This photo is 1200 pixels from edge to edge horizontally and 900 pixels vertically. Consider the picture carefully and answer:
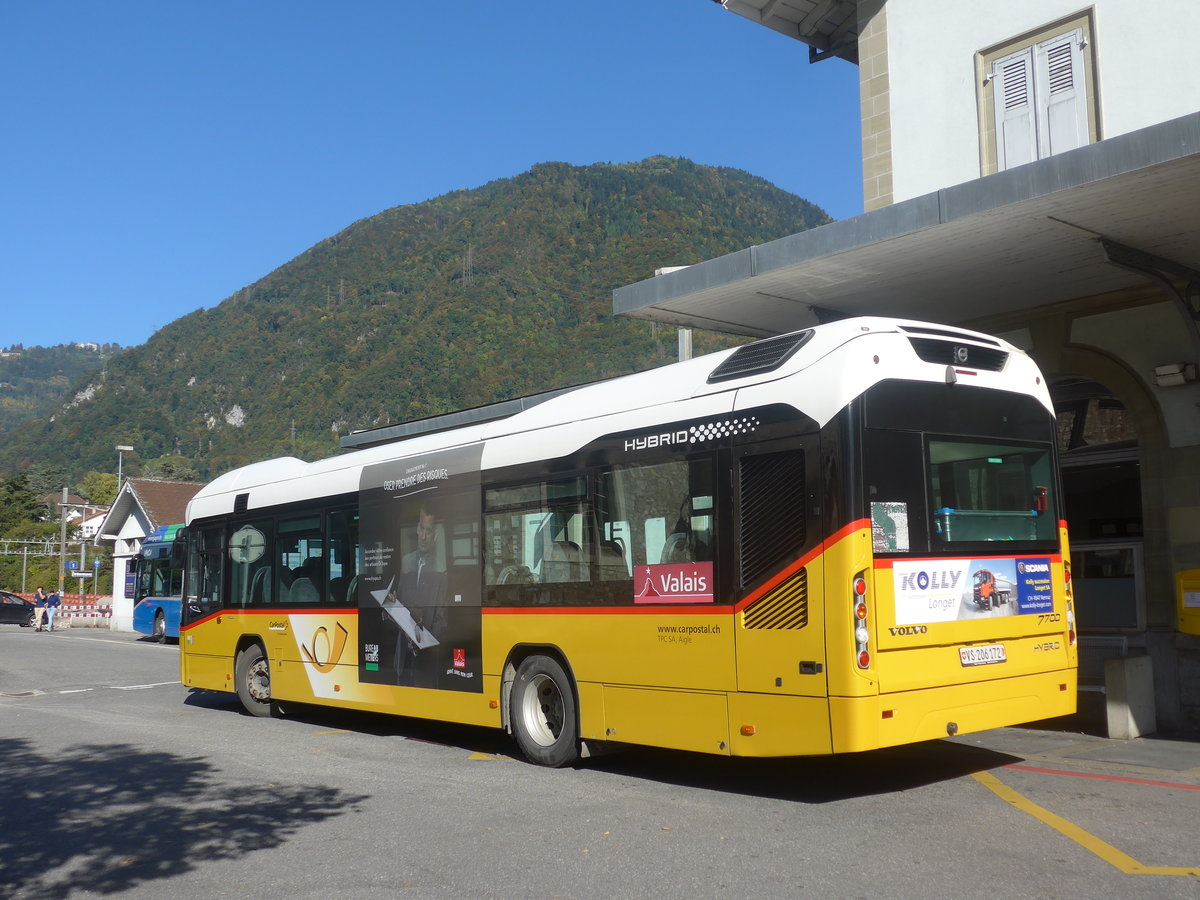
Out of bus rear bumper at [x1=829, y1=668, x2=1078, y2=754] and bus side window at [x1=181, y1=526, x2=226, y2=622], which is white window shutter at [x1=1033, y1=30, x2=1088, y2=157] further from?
bus side window at [x1=181, y1=526, x2=226, y2=622]

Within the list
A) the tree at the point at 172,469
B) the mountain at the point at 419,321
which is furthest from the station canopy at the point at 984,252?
the tree at the point at 172,469

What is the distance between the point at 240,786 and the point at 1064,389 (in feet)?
33.4

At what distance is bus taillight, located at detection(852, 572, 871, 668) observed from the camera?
682 centimetres

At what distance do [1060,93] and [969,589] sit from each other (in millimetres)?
8280

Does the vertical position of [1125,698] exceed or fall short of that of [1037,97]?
it falls short

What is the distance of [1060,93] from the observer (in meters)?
13.3

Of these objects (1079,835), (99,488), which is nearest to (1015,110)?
(1079,835)

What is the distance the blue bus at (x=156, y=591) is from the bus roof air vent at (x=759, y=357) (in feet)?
92.9

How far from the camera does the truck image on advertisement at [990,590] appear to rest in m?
7.58

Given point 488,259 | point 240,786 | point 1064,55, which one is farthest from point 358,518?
point 488,259

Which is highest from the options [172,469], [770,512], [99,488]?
[172,469]

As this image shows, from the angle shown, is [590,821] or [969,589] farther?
[969,589]

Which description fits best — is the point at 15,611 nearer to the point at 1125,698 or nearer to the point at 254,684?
the point at 254,684

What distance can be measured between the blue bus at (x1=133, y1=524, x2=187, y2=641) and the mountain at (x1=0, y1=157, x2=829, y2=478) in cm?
5596
